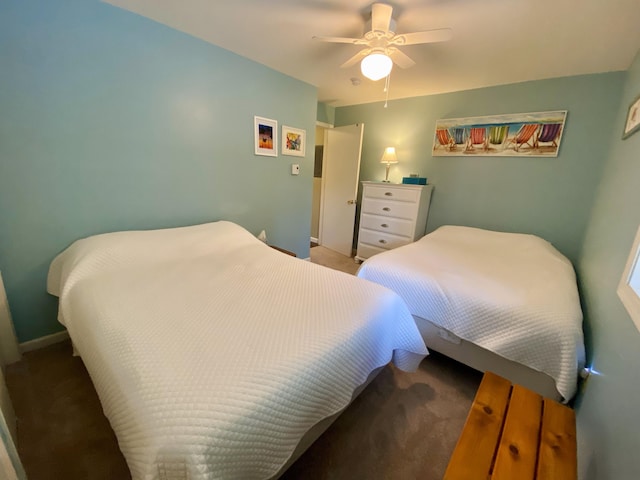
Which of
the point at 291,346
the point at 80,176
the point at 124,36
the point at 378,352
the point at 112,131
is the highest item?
the point at 124,36

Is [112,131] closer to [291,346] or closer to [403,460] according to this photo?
[291,346]

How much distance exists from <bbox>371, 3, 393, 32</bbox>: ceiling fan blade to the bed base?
183 centimetres

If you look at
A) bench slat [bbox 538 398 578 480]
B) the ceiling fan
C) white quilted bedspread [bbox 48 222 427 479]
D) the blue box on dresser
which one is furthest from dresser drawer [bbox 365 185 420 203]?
bench slat [bbox 538 398 578 480]

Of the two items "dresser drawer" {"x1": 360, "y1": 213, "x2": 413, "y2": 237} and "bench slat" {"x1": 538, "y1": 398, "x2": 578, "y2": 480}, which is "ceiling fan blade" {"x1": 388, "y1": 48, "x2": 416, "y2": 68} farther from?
"bench slat" {"x1": 538, "y1": 398, "x2": 578, "y2": 480}

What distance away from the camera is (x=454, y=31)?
1.69m

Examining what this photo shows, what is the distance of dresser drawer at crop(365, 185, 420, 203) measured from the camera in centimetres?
295

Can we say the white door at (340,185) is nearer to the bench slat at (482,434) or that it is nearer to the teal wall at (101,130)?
the teal wall at (101,130)

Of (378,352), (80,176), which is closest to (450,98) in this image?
(378,352)

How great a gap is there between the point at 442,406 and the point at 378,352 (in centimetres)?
64

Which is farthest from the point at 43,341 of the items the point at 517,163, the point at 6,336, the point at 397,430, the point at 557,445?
the point at 517,163

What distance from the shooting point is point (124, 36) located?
165 centimetres

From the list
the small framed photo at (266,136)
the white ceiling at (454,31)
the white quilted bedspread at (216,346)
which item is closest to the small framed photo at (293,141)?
the small framed photo at (266,136)

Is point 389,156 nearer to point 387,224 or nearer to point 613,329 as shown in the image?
point 387,224

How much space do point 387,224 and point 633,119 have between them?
6.72 feet
